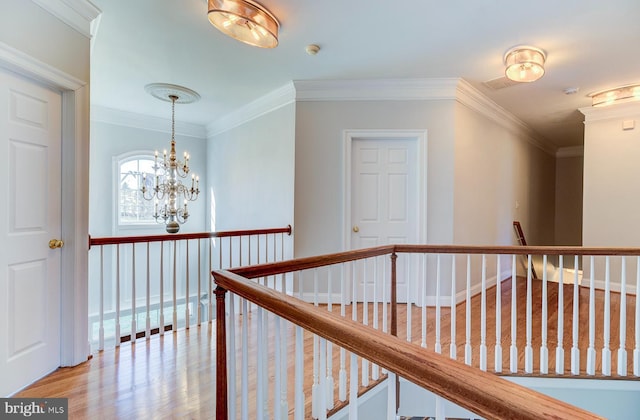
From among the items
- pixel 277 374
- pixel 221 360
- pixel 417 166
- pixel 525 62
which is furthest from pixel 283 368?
pixel 525 62

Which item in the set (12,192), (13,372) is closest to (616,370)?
(13,372)

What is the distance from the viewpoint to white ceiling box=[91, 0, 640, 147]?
2.27m

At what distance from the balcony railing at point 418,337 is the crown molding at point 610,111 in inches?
73.9

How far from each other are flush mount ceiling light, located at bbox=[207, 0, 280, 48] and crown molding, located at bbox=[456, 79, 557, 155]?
2225 mm

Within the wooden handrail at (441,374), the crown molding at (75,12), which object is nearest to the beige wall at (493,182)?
the wooden handrail at (441,374)

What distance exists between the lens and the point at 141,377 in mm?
2133

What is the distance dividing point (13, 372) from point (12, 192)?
41.9 inches

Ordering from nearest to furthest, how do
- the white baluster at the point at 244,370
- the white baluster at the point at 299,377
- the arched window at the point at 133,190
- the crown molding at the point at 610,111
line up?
the white baluster at the point at 299,377
the white baluster at the point at 244,370
the crown molding at the point at 610,111
the arched window at the point at 133,190

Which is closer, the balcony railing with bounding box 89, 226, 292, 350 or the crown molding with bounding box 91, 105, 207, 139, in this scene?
the balcony railing with bounding box 89, 226, 292, 350

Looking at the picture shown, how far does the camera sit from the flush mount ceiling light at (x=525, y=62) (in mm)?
2774

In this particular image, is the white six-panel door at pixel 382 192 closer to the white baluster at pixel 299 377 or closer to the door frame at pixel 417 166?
the door frame at pixel 417 166

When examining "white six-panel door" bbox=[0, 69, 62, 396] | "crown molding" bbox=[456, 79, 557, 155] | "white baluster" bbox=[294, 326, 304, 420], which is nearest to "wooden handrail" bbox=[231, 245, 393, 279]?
"white baluster" bbox=[294, 326, 304, 420]

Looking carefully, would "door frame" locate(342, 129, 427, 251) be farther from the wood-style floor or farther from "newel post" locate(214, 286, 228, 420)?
"newel post" locate(214, 286, 228, 420)

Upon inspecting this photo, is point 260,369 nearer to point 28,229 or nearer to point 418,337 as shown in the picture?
point 28,229
